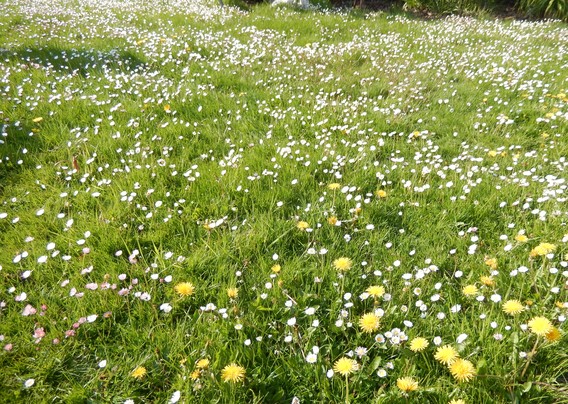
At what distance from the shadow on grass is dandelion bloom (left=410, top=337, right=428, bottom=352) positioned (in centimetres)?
626

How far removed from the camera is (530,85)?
228 inches

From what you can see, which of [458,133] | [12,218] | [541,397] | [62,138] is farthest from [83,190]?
[458,133]

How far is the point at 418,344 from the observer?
215 cm

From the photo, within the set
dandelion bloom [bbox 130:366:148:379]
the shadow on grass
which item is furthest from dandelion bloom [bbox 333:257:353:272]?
the shadow on grass

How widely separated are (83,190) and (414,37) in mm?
7904

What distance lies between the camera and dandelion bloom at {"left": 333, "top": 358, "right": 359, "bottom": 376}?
2.09 metres

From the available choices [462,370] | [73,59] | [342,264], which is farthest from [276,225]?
[73,59]

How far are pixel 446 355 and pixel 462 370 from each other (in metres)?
0.11

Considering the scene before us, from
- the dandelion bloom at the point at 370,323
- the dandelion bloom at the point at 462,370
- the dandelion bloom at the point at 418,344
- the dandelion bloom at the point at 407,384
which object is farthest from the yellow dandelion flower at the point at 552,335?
the dandelion bloom at the point at 370,323

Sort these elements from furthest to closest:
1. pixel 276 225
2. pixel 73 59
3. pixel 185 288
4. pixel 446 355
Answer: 1. pixel 73 59
2. pixel 276 225
3. pixel 185 288
4. pixel 446 355

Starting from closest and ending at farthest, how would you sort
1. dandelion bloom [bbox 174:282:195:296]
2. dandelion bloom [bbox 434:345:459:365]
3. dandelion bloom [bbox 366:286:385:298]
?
1. dandelion bloom [bbox 434:345:459:365]
2. dandelion bloom [bbox 366:286:385:298]
3. dandelion bloom [bbox 174:282:195:296]

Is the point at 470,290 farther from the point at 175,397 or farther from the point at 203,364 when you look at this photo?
the point at 175,397

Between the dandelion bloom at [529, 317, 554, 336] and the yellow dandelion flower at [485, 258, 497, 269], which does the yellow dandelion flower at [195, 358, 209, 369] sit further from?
the yellow dandelion flower at [485, 258, 497, 269]

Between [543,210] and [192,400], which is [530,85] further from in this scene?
[192,400]
